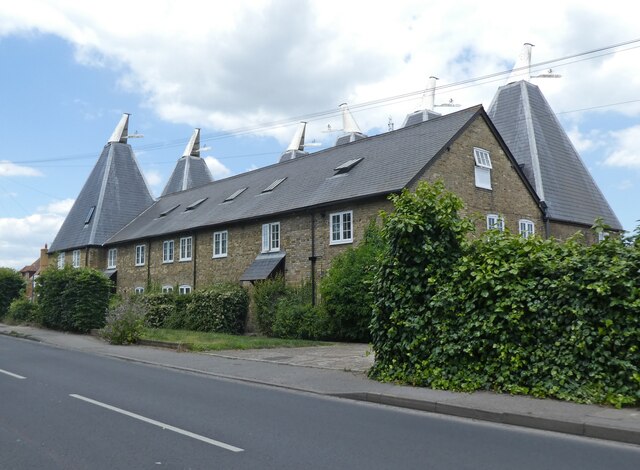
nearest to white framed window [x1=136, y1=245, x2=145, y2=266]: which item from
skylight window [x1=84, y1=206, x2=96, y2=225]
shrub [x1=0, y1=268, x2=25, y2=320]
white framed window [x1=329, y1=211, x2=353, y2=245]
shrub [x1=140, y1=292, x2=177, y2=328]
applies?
shrub [x1=0, y1=268, x2=25, y2=320]

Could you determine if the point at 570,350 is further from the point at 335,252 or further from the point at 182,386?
the point at 335,252

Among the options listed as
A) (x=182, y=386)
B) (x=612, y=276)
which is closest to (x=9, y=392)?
(x=182, y=386)

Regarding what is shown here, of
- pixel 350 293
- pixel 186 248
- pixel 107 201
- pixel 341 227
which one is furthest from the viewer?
pixel 107 201

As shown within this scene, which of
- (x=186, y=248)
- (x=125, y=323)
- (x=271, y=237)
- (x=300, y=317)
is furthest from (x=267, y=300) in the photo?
(x=186, y=248)

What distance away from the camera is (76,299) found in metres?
26.1

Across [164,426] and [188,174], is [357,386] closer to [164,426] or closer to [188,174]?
[164,426]

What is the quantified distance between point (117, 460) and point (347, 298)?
14945 mm

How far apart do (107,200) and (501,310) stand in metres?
42.1

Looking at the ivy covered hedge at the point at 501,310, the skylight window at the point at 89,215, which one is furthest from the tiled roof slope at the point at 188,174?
the ivy covered hedge at the point at 501,310

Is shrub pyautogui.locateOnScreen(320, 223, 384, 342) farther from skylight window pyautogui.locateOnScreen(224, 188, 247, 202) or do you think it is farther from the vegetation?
the vegetation

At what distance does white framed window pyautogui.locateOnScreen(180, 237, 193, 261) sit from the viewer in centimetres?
3294

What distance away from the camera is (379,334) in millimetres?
11828

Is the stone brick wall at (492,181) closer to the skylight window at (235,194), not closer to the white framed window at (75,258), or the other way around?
the skylight window at (235,194)

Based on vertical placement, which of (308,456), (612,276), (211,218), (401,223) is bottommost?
(308,456)
